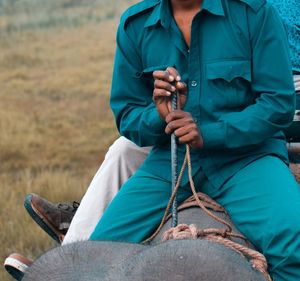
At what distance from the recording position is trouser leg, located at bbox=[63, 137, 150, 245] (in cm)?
484

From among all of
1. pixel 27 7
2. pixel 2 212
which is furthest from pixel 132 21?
pixel 27 7

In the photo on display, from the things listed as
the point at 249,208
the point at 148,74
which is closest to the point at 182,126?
the point at 249,208

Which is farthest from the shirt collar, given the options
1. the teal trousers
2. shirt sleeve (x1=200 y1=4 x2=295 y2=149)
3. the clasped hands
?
the teal trousers

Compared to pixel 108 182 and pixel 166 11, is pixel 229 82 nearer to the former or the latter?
pixel 166 11

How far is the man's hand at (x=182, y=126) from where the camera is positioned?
153 inches

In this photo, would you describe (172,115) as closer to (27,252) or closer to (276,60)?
(276,60)

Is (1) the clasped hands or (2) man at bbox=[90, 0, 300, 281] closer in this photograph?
(1) the clasped hands

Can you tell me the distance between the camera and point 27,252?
721 centimetres

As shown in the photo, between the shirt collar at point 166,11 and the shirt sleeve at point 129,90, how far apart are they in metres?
0.16

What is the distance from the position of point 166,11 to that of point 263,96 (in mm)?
543

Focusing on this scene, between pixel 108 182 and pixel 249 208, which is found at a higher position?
pixel 249 208

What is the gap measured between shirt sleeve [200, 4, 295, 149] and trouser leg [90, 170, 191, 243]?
291 mm

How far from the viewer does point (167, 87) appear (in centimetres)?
383

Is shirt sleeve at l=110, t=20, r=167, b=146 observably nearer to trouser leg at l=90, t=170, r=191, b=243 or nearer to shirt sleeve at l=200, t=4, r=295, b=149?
trouser leg at l=90, t=170, r=191, b=243
